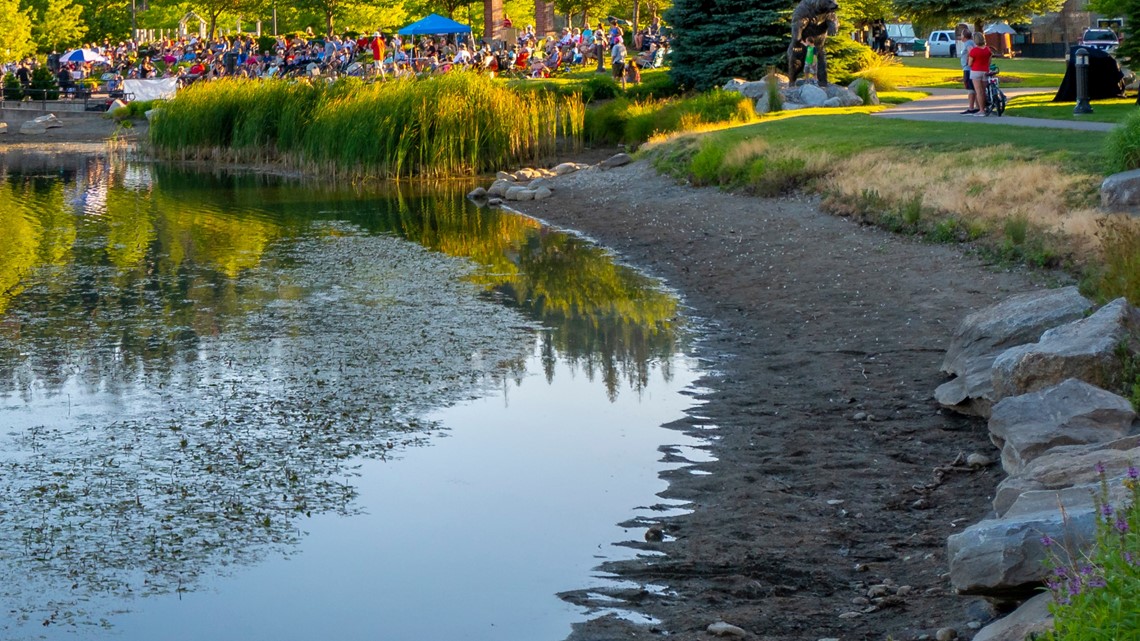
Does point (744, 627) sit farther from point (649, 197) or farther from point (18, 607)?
point (649, 197)

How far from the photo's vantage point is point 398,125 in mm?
32531

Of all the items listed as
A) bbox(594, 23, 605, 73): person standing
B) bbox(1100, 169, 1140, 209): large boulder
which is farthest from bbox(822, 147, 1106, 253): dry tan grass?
bbox(594, 23, 605, 73): person standing

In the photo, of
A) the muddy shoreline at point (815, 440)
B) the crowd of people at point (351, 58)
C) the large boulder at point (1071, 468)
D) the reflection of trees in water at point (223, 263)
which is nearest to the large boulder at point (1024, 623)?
the muddy shoreline at point (815, 440)

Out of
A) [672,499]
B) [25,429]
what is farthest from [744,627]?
[25,429]

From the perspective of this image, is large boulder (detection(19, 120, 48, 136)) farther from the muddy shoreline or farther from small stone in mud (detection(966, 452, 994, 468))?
small stone in mud (detection(966, 452, 994, 468))

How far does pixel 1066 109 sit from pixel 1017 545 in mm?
21317

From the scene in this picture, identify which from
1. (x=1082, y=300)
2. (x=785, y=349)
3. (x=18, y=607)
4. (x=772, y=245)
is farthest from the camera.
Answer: (x=772, y=245)

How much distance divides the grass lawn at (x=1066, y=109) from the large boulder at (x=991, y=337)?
41.1ft

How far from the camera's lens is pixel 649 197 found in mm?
24203

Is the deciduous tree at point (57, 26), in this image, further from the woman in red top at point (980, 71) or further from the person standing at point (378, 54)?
the woman in red top at point (980, 71)

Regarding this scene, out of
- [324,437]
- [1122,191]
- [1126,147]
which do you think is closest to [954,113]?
[1126,147]

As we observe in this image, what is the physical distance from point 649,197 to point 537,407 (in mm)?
12893

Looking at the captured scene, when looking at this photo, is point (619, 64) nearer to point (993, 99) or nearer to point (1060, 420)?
point (993, 99)

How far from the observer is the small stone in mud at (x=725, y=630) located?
6871 mm
